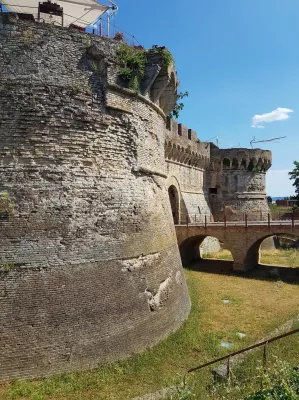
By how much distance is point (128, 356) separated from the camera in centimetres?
917

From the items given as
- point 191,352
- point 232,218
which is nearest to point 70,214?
point 191,352

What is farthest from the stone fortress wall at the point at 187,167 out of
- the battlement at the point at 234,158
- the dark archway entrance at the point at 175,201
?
the battlement at the point at 234,158

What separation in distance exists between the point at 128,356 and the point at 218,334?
11.3 ft

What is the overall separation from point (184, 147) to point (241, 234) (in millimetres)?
8259

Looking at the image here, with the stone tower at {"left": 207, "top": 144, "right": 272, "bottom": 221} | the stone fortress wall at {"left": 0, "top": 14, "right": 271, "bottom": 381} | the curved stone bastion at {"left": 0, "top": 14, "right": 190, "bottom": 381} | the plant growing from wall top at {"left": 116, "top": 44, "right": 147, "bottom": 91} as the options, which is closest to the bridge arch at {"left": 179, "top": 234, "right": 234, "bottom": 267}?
the stone tower at {"left": 207, "top": 144, "right": 272, "bottom": 221}

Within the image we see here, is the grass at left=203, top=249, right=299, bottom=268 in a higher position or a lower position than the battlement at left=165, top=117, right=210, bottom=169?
lower

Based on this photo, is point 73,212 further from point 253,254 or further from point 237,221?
point 237,221

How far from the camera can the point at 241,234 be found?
21.7 m

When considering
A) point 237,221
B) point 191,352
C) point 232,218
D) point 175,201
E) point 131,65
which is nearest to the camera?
point 191,352

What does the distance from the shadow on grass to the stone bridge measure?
0.52m

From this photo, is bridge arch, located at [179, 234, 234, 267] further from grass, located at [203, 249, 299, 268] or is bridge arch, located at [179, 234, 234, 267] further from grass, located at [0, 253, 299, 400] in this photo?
grass, located at [0, 253, 299, 400]

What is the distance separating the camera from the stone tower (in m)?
32.0

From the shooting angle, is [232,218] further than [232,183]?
No

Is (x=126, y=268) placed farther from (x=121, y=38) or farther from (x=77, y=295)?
(x=121, y=38)
